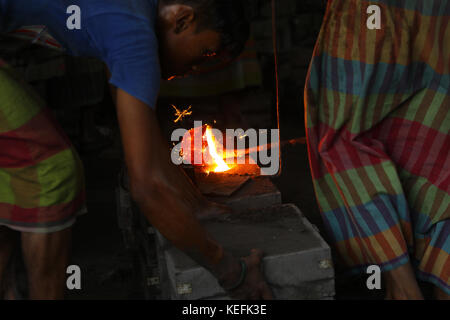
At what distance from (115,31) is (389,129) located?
54.1 inches

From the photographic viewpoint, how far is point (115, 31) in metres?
1.71

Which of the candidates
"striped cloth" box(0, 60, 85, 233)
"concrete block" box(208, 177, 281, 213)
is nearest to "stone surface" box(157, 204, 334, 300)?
"concrete block" box(208, 177, 281, 213)

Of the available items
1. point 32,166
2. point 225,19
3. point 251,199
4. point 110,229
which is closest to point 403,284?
point 251,199

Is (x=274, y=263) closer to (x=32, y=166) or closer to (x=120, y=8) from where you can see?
(x=32, y=166)

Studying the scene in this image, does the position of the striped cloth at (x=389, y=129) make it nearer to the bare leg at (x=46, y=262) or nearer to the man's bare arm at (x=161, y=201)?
the man's bare arm at (x=161, y=201)

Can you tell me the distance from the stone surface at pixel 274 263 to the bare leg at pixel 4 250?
1.84 feet

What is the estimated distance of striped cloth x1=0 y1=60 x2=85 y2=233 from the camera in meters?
1.81

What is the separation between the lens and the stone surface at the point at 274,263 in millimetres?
2012

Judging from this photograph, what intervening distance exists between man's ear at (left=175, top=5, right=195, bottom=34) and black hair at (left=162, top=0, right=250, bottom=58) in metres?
0.02

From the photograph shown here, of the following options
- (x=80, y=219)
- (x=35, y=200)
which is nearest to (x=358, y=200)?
(x=35, y=200)

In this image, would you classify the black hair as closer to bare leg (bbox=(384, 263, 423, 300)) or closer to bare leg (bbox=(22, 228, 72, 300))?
bare leg (bbox=(22, 228, 72, 300))

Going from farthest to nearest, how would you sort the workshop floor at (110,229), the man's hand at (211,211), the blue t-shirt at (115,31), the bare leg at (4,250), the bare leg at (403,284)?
the workshop floor at (110,229) → the man's hand at (211,211) → the bare leg at (403,284) → the bare leg at (4,250) → the blue t-shirt at (115,31)

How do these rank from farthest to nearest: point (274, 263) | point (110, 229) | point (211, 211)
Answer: point (110, 229) → point (211, 211) → point (274, 263)

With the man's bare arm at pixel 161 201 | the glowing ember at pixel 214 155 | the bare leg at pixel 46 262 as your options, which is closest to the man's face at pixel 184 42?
the man's bare arm at pixel 161 201
